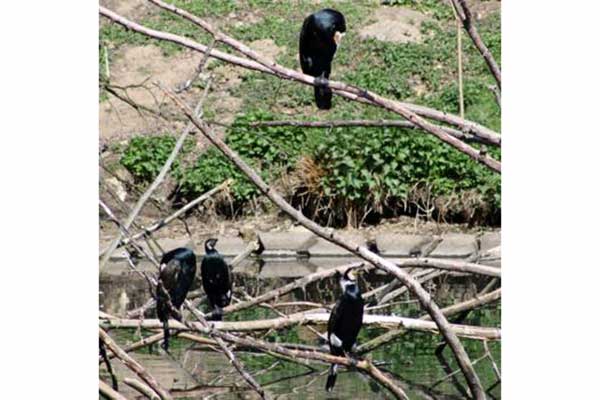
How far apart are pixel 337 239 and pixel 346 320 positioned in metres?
0.43

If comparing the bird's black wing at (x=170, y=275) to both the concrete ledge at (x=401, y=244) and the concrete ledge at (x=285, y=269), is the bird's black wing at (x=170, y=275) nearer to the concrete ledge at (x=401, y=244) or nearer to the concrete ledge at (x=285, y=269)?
the concrete ledge at (x=401, y=244)

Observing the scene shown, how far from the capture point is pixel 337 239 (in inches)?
77.6

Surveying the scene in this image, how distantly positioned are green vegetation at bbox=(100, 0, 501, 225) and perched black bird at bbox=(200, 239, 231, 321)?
4.34 ft

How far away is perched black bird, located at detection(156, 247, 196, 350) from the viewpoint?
2.22 metres

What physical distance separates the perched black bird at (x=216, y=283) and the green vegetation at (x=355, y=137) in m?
1.32

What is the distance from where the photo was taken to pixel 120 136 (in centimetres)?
425

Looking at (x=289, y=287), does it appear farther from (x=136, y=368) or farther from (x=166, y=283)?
(x=136, y=368)

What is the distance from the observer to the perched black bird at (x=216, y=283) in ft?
8.11

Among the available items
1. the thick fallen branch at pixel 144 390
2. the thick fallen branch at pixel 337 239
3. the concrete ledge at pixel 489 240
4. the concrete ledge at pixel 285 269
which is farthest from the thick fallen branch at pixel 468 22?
the concrete ledge at pixel 285 269
